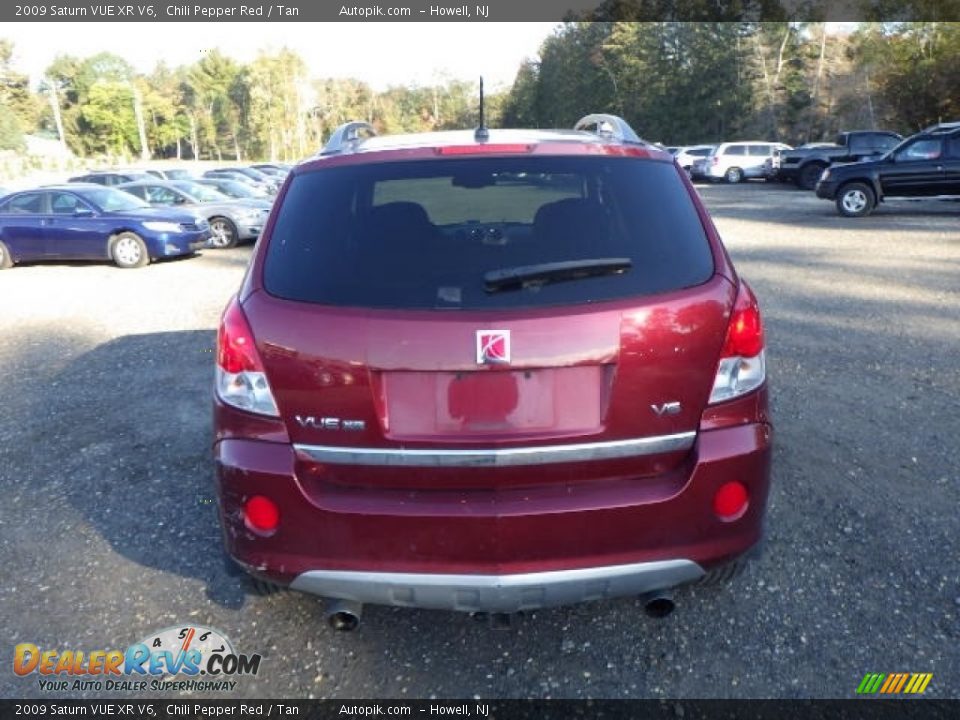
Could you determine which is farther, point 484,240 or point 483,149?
point 483,149

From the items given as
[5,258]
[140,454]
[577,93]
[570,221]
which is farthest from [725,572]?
[577,93]

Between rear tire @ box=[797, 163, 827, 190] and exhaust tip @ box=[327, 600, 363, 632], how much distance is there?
91.1 ft

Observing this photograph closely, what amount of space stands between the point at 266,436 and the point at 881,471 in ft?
11.1

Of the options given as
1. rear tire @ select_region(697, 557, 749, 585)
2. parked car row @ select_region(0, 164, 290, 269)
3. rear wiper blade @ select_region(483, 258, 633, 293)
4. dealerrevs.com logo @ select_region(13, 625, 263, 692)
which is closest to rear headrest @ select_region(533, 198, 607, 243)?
rear wiper blade @ select_region(483, 258, 633, 293)

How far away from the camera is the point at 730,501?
7.88 feet

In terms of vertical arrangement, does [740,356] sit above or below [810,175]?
above

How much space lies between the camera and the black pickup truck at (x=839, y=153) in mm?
25906

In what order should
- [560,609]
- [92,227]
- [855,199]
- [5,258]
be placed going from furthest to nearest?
[855,199] < [5,258] < [92,227] < [560,609]

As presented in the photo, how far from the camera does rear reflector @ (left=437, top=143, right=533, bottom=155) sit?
2.67 metres

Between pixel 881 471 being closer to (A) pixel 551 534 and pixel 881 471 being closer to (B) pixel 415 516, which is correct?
(A) pixel 551 534

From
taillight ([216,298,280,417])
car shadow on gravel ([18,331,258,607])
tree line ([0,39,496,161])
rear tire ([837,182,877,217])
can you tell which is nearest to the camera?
taillight ([216,298,280,417])

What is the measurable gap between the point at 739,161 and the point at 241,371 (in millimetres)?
33361

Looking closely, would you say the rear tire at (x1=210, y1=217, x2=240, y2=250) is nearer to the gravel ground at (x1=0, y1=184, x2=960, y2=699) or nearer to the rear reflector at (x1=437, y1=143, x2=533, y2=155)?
the gravel ground at (x1=0, y1=184, x2=960, y2=699)

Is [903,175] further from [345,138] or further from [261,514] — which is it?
[261,514]
